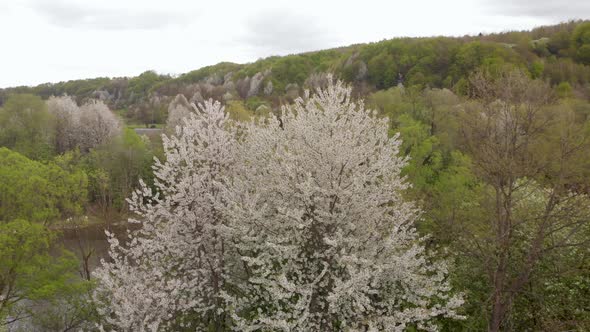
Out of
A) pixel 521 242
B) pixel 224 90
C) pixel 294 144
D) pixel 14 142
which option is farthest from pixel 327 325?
pixel 224 90

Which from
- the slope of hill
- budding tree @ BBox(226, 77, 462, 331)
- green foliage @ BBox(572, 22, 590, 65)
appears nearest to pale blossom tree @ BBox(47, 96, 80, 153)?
the slope of hill

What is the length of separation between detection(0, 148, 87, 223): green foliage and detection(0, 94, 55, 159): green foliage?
25484 mm

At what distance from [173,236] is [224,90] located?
319ft

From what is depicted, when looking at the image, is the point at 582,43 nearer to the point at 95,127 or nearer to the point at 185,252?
the point at 95,127

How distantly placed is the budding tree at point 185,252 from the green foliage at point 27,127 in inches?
1421

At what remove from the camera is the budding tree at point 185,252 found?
37.2ft

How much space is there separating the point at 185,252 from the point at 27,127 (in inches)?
1631

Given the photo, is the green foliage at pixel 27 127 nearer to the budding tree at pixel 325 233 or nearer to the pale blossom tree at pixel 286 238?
the pale blossom tree at pixel 286 238

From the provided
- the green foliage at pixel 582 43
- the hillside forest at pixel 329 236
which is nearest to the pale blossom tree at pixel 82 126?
the hillside forest at pixel 329 236

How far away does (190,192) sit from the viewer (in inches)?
467

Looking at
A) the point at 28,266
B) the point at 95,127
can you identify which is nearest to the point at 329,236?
the point at 28,266

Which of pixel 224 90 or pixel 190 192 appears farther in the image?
pixel 224 90

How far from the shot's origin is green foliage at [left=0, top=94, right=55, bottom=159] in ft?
140

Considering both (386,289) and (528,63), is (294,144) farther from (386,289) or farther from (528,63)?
(528,63)
